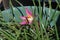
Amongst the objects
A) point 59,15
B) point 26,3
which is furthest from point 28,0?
point 59,15

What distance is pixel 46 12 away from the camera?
1124 millimetres

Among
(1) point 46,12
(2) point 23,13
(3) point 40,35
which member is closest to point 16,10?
(2) point 23,13

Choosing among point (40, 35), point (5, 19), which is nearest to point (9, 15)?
point (5, 19)

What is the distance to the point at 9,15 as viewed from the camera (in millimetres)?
1188

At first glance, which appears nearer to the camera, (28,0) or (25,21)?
(25,21)

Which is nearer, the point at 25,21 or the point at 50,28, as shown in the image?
the point at 25,21

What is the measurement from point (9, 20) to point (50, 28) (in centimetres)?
25

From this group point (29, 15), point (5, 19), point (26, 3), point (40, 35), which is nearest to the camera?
point (40, 35)

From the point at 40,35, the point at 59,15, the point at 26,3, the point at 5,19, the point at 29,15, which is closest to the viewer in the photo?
the point at 40,35

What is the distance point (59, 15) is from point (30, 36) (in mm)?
202

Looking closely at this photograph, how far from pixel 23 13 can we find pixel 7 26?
11cm

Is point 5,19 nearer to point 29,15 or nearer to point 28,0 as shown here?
point 29,15

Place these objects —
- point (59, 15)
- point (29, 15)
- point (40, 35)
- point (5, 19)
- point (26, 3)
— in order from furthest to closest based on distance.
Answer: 1. point (26, 3)
2. point (5, 19)
3. point (59, 15)
4. point (29, 15)
5. point (40, 35)

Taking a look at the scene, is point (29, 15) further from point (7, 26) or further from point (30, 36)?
point (7, 26)
